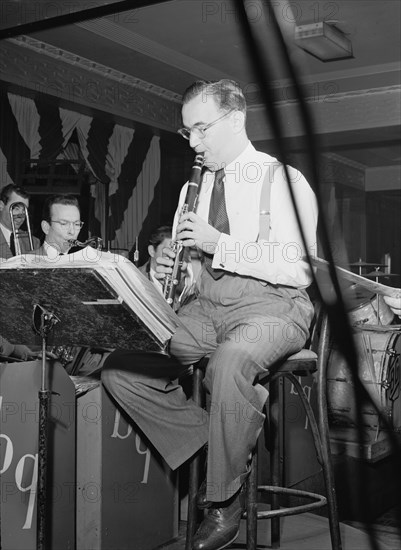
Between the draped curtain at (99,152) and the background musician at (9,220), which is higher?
the draped curtain at (99,152)

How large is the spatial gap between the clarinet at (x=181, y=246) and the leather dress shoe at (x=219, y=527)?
0.55 m

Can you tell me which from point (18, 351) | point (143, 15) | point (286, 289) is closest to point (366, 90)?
point (143, 15)

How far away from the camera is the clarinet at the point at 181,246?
176 centimetres

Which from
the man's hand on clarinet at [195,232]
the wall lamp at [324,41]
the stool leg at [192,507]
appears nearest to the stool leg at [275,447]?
the stool leg at [192,507]

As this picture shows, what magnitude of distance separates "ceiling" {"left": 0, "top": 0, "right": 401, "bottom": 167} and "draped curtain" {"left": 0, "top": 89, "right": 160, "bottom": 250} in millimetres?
686

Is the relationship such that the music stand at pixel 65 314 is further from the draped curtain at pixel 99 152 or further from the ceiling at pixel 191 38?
the draped curtain at pixel 99 152

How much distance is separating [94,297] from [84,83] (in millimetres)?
6209

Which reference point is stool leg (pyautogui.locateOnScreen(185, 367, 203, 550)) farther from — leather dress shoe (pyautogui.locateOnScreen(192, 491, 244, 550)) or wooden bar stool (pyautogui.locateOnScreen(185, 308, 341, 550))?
leather dress shoe (pyautogui.locateOnScreen(192, 491, 244, 550))

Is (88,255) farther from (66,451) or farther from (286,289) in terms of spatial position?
(66,451)

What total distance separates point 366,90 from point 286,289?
23.2 feet

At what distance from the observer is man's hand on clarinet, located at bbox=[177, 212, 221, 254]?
1.63m

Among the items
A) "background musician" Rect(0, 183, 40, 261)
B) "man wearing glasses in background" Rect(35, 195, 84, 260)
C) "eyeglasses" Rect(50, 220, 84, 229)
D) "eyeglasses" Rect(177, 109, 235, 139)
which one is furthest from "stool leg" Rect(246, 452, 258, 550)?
"background musician" Rect(0, 183, 40, 261)

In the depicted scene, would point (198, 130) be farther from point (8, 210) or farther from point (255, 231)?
point (8, 210)

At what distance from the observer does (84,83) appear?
23.3ft
